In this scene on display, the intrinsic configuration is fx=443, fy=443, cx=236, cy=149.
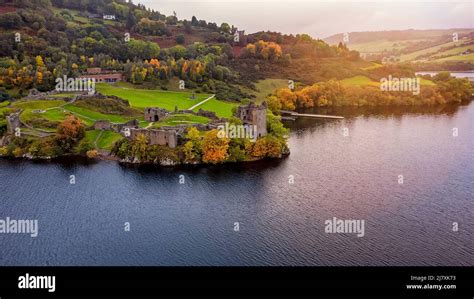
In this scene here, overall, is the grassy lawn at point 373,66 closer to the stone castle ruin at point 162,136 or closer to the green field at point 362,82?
the green field at point 362,82

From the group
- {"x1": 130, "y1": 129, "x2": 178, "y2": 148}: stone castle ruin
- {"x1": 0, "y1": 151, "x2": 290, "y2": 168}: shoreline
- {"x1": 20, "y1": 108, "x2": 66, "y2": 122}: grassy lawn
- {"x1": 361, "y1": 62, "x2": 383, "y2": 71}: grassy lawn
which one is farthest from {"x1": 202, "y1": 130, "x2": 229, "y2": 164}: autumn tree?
{"x1": 361, "y1": 62, "x2": 383, "y2": 71}: grassy lawn

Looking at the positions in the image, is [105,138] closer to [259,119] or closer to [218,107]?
[259,119]

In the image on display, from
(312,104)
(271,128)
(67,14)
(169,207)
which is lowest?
(169,207)

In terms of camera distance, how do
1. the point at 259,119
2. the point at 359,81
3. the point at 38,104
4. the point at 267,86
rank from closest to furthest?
1. the point at 259,119
2. the point at 38,104
3. the point at 267,86
4. the point at 359,81

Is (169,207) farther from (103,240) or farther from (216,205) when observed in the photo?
(103,240)

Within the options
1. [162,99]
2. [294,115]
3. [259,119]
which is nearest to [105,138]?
[259,119]
